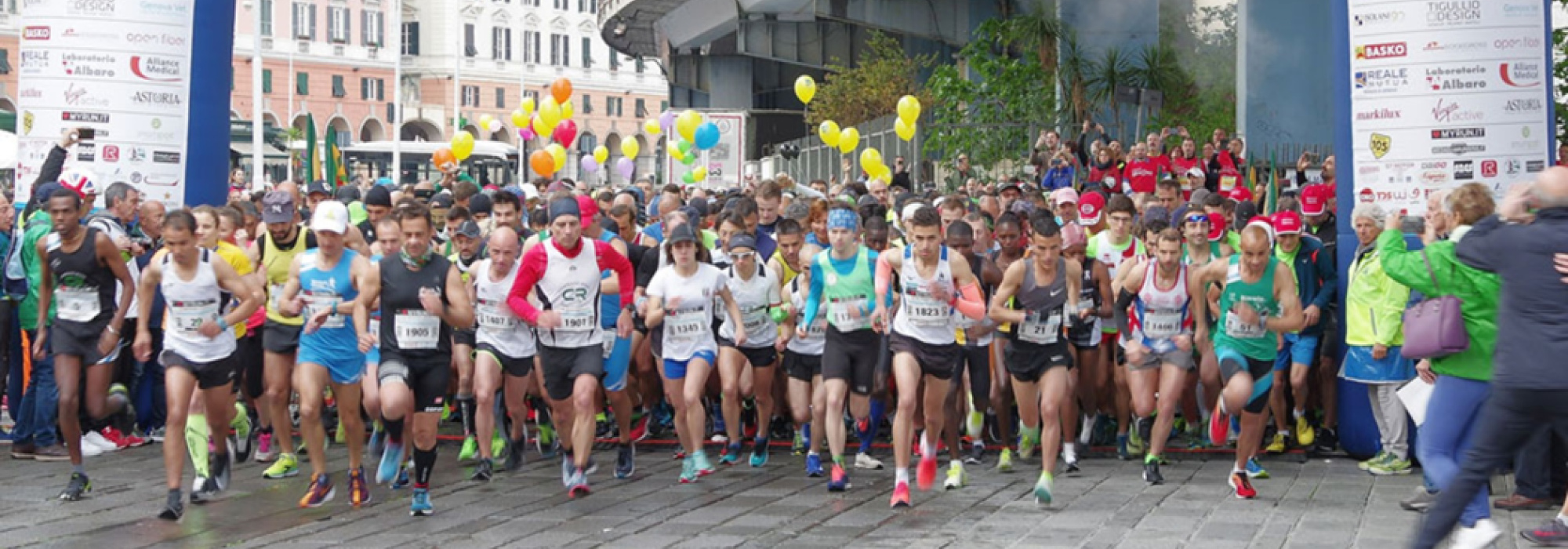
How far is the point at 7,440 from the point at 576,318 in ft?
17.1

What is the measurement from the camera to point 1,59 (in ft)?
249

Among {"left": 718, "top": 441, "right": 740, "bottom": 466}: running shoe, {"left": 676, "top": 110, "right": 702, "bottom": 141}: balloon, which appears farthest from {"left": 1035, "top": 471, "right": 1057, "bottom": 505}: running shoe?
{"left": 676, "top": 110, "right": 702, "bottom": 141}: balloon

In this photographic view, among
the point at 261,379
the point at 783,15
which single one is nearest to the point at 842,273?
the point at 261,379

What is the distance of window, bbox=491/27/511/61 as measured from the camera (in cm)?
10488

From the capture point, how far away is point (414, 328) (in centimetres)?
1016

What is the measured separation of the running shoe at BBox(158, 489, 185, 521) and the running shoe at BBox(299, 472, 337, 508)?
0.69 metres

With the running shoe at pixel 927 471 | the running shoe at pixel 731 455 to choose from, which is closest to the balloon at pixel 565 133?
the running shoe at pixel 731 455

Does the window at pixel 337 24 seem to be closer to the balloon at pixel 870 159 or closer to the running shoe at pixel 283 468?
the balloon at pixel 870 159

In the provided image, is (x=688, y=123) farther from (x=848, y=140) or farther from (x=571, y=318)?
(x=571, y=318)

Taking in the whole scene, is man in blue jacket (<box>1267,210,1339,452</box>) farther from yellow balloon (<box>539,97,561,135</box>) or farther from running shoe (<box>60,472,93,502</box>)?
yellow balloon (<box>539,97,561,135</box>)

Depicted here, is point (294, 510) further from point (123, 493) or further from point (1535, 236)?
point (1535, 236)

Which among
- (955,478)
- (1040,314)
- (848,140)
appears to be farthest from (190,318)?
(848,140)

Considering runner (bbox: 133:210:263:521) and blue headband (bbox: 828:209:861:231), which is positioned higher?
blue headband (bbox: 828:209:861:231)

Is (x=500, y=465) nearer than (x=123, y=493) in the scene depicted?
No
